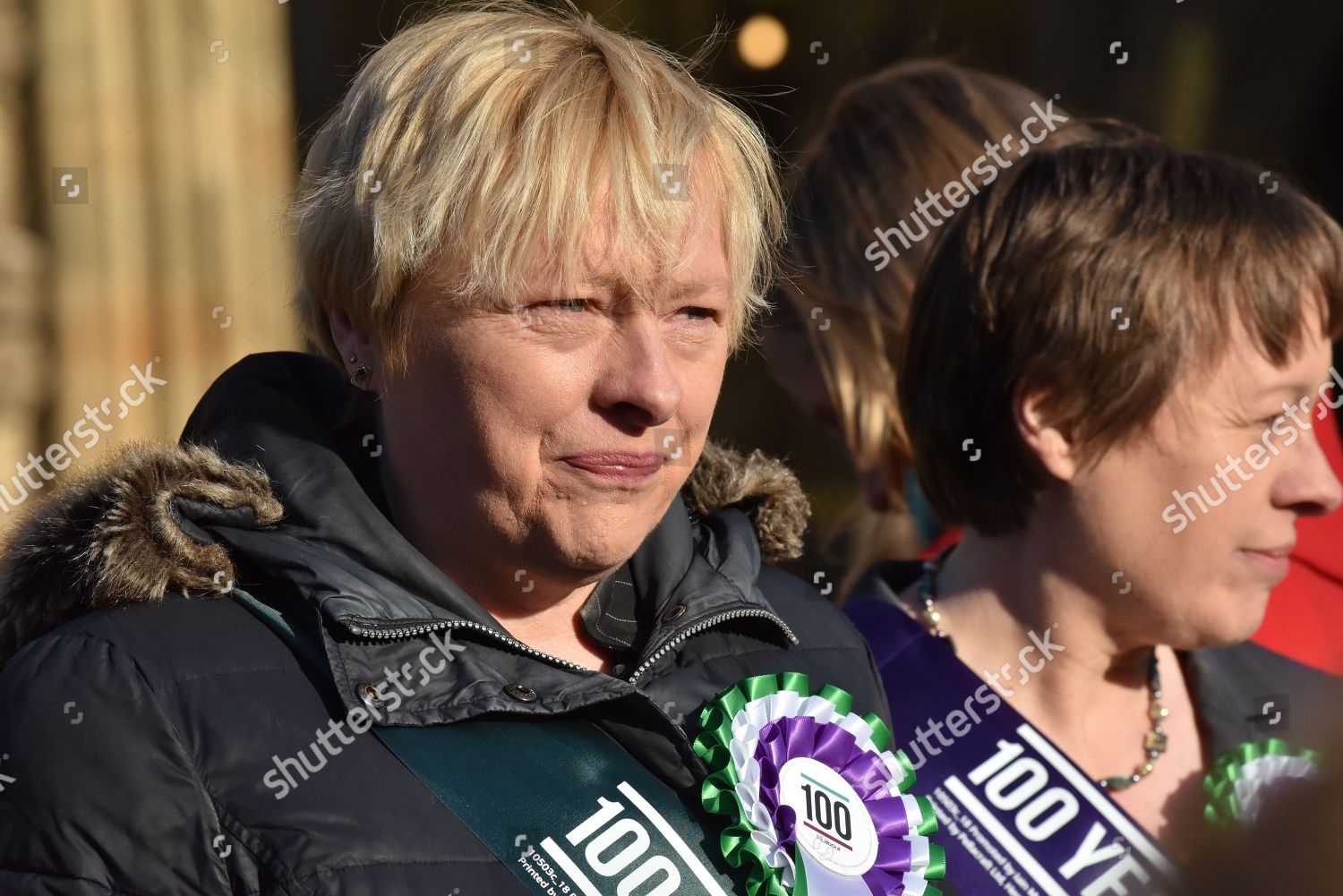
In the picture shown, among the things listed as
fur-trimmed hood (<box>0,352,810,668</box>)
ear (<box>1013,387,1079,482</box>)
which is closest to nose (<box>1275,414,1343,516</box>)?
ear (<box>1013,387,1079,482</box>)

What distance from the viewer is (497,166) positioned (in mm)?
1527

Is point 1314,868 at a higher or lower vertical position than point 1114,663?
higher

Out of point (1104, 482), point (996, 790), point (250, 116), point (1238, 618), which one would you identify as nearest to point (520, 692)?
point (996, 790)

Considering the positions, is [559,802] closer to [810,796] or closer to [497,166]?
[810,796]

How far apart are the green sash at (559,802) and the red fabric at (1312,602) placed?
61.3 inches

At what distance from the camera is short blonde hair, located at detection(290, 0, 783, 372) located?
1521 mm

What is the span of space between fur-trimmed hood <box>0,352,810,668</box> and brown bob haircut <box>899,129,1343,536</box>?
98cm

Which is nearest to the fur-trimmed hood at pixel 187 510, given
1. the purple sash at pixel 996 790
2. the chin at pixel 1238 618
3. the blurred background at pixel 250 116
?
the purple sash at pixel 996 790

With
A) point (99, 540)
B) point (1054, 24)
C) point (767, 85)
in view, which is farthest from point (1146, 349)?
point (1054, 24)

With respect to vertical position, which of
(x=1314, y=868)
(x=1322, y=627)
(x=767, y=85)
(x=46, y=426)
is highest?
(x=767, y=85)

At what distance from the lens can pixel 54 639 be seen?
141 cm

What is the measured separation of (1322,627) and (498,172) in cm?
194

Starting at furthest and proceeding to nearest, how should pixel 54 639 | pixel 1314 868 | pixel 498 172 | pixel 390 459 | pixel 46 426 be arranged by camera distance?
pixel 46 426
pixel 390 459
pixel 498 172
pixel 54 639
pixel 1314 868

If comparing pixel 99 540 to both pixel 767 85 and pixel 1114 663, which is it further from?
pixel 767 85
